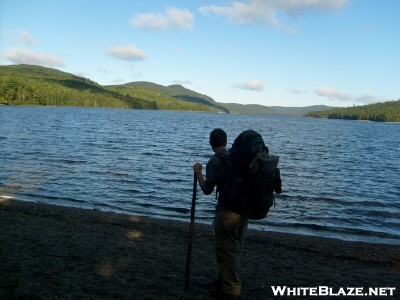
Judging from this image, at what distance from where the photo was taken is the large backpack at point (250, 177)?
18.2 ft

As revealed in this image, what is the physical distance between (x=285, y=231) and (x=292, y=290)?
7.04 meters

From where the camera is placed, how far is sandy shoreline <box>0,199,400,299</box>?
6719mm

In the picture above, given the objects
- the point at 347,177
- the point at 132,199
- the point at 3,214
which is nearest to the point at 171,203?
the point at 132,199

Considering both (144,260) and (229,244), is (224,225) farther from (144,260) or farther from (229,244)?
(144,260)

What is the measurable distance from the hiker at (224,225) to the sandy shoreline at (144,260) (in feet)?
2.74

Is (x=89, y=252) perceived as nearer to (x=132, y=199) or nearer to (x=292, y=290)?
(x=292, y=290)

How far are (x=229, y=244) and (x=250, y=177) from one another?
47.9 inches

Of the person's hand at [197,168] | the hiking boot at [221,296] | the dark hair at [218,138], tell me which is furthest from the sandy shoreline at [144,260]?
the dark hair at [218,138]

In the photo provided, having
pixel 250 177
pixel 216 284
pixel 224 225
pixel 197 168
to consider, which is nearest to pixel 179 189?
pixel 216 284

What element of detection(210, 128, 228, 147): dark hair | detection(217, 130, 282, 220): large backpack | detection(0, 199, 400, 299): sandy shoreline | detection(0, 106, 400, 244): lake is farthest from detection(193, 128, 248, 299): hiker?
detection(0, 106, 400, 244): lake

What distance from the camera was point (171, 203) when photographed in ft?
59.4

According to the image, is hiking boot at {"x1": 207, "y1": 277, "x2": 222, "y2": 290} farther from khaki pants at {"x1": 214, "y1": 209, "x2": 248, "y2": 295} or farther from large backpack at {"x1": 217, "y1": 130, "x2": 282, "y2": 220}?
large backpack at {"x1": 217, "y1": 130, "x2": 282, "y2": 220}

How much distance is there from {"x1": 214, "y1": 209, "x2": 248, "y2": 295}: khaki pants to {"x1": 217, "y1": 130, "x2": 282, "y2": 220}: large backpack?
0.24 metres

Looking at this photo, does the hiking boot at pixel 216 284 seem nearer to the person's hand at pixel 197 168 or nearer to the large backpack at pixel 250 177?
the large backpack at pixel 250 177
